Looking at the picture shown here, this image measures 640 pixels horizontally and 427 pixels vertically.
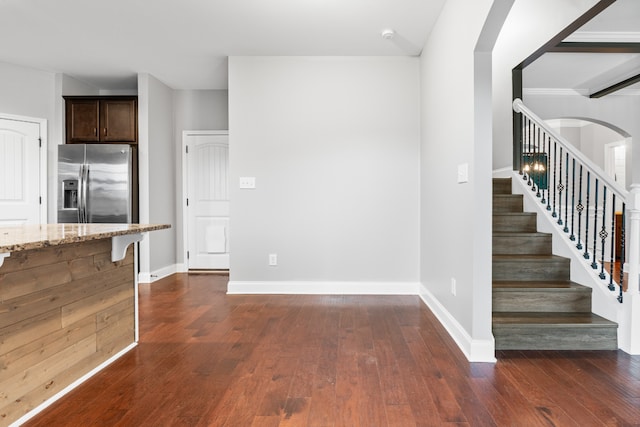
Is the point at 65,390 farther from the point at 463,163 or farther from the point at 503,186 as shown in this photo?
the point at 503,186

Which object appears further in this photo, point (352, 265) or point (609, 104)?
point (609, 104)

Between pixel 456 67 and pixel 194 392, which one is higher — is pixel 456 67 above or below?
above

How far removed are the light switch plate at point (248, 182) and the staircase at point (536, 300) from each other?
251cm

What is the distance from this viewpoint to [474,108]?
7.75 feet

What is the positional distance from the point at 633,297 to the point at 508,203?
1552 millimetres

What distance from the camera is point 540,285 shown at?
2.91 meters

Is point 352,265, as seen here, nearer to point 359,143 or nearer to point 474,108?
point 359,143

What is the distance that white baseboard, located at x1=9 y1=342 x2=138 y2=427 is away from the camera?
168 centimetres

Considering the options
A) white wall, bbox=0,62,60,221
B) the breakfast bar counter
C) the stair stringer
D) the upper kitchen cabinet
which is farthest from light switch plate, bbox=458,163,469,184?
white wall, bbox=0,62,60,221

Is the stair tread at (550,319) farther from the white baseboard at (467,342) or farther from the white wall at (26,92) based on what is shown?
the white wall at (26,92)

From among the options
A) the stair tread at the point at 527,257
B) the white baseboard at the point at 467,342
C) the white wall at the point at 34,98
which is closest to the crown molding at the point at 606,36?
the stair tread at the point at 527,257

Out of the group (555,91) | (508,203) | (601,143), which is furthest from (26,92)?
(601,143)

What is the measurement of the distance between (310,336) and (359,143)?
2.21m

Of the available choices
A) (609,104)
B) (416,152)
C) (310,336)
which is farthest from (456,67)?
(609,104)
